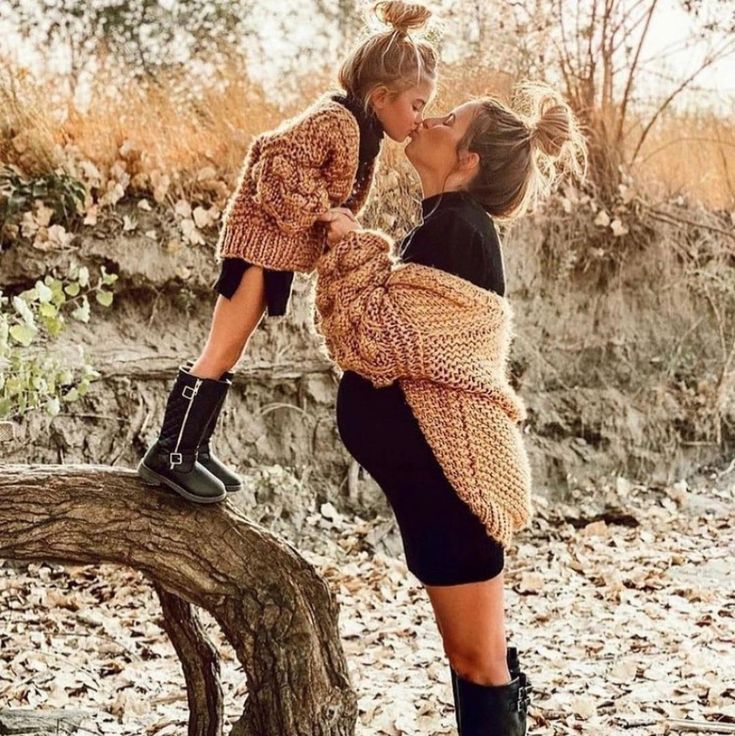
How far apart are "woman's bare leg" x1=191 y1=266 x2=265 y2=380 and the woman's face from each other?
47 cm

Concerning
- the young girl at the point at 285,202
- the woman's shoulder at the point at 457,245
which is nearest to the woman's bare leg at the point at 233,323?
the young girl at the point at 285,202

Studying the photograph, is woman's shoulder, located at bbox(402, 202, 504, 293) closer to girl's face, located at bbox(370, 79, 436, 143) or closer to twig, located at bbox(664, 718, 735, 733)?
girl's face, located at bbox(370, 79, 436, 143)

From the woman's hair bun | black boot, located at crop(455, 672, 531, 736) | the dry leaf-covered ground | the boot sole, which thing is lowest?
the dry leaf-covered ground

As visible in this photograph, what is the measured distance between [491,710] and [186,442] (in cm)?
93

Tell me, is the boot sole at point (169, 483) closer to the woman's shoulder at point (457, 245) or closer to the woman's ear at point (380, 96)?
the woman's shoulder at point (457, 245)

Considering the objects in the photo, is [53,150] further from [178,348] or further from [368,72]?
[368,72]

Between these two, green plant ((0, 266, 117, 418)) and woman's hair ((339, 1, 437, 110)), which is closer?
woman's hair ((339, 1, 437, 110))

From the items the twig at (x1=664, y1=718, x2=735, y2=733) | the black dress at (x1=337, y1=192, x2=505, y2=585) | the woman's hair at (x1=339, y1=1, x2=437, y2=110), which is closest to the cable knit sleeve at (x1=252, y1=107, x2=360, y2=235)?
the woman's hair at (x1=339, y1=1, x2=437, y2=110)

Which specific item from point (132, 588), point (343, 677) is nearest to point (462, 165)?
point (343, 677)

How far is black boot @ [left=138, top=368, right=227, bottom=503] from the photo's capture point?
243cm

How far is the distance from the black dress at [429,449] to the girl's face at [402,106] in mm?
221

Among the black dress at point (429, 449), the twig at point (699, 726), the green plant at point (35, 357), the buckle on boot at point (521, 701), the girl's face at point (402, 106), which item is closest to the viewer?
the black dress at point (429, 449)

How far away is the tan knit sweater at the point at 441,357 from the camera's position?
2180 millimetres

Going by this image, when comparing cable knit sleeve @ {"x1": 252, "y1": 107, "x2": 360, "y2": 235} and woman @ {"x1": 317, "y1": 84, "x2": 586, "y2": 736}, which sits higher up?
cable knit sleeve @ {"x1": 252, "y1": 107, "x2": 360, "y2": 235}
